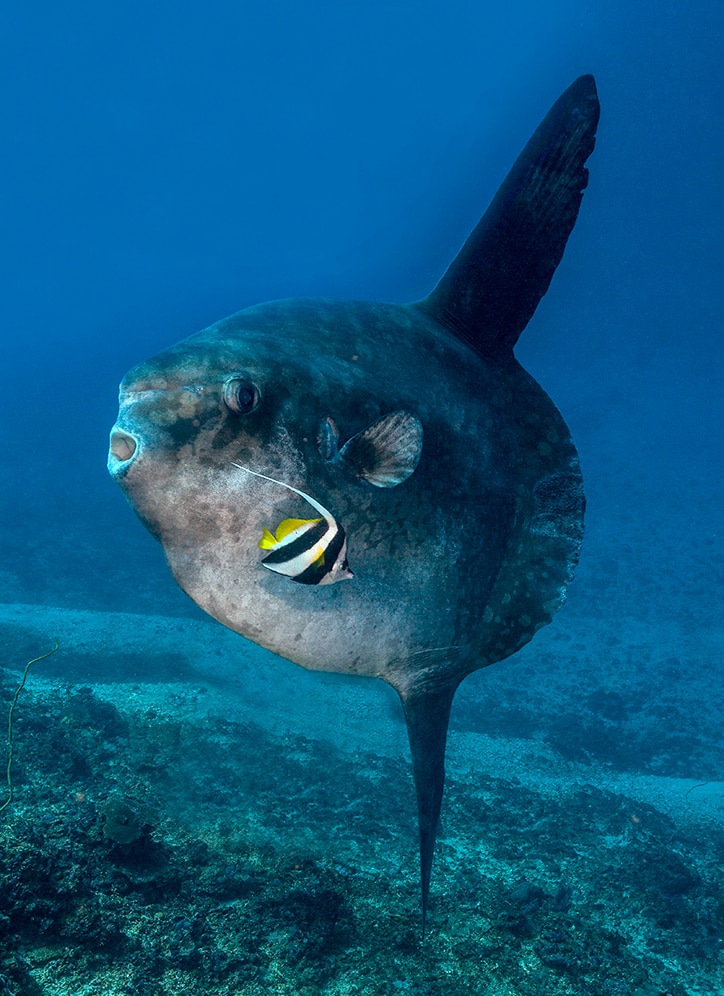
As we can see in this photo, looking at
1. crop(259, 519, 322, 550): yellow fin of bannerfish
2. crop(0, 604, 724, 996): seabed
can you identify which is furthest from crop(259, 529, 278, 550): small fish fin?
crop(0, 604, 724, 996): seabed

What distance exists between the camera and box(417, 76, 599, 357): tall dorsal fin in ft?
9.77

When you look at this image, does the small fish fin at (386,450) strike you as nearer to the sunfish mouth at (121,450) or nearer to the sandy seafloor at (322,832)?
the sunfish mouth at (121,450)

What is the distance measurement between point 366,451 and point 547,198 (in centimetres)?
207

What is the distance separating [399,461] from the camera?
211 centimetres

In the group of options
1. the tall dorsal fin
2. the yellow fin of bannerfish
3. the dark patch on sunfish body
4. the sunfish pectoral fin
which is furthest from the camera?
the tall dorsal fin

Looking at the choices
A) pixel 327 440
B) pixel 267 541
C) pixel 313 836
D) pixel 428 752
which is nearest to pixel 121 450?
pixel 267 541

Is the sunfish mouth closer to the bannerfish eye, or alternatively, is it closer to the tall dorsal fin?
the bannerfish eye

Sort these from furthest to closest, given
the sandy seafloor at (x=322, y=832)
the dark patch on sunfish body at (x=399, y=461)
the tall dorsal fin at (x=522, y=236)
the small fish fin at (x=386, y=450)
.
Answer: the sandy seafloor at (x=322, y=832), the tall dorsal fin at (x=522, y=236), the small fish fin at (x=386, y=450), the dark patch on sunfish body at (x=399, y=461)

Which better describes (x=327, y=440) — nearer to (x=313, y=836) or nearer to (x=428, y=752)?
(x=428, y=752)

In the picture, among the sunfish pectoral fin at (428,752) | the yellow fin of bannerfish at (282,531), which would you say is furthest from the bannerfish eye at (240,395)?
the sunfish pectoral fin at (428,752)

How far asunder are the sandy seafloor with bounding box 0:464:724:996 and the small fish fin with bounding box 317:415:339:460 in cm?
276

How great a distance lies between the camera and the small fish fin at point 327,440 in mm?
2109

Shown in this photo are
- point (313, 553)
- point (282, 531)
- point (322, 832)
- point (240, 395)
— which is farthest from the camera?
point (322, 832)

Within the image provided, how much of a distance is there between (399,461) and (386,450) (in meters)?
0.07
